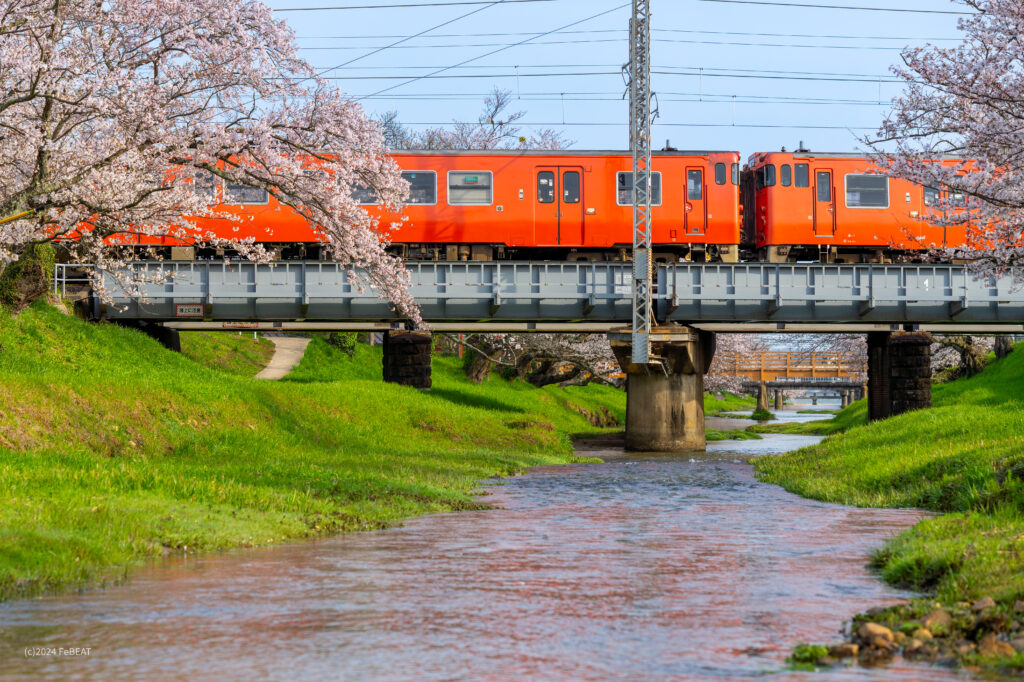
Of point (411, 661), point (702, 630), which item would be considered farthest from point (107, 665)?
point (702, 630)

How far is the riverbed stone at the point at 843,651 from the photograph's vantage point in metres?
7.61

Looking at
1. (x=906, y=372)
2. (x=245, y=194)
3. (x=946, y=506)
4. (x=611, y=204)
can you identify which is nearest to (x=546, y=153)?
(x=611, y=204)

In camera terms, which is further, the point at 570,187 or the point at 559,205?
the point at 559,205

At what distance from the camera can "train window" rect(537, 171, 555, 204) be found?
36.5 metres

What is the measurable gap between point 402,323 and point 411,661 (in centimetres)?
3207

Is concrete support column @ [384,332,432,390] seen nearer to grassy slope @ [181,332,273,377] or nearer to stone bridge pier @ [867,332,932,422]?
grassy slope @ [181,332,273,377]

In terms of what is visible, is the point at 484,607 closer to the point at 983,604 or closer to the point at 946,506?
the point at 983,604

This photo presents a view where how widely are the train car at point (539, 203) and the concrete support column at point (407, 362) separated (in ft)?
20.5

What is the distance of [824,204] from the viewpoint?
122 feet

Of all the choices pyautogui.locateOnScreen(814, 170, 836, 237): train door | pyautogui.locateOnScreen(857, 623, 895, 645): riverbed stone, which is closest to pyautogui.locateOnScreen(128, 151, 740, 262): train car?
pyautogui.locateOnScreen(814, 170, 836, 237): train door

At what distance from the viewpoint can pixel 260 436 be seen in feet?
80.9

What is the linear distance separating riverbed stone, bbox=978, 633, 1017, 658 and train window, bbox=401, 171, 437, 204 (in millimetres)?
30102

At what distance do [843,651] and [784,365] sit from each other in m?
96.9

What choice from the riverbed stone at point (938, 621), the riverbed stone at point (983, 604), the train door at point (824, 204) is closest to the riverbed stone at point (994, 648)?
the riverbed stone at point (938, 621)
